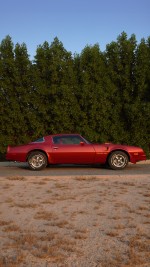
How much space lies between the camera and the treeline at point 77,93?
1889 centimetres

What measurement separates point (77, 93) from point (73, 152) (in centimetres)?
541

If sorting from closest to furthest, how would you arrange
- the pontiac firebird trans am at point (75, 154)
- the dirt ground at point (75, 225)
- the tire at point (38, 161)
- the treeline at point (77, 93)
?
the dirt ground at point (75, 225) → the pontiac firebird trans am at point (75, 154) → the tire at point (38, 161) → the treeline at point (77, 93)

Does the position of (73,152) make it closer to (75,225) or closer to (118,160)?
(118,160)

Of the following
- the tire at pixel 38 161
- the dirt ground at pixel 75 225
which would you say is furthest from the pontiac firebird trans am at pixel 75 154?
the dirt ground at pixel 75 225

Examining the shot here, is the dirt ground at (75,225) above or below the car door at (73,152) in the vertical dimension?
below

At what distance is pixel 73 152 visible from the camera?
14.4m

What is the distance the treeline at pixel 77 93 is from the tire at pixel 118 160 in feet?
14.3

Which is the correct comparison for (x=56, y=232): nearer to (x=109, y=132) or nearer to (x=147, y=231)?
(x=147, y=231)

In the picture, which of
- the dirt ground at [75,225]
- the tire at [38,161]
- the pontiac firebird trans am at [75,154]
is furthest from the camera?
the tire at [38,161]

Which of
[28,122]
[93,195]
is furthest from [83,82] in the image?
[93,195]

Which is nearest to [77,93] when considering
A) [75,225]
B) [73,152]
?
[73,152]

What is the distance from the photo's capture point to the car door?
1443cm

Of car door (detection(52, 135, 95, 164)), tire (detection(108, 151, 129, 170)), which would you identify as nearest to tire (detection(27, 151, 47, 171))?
car door (detection(52, 135, 95, 164))

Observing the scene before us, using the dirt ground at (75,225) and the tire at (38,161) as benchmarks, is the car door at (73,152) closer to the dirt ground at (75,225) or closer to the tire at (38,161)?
the tire at (38,161)
